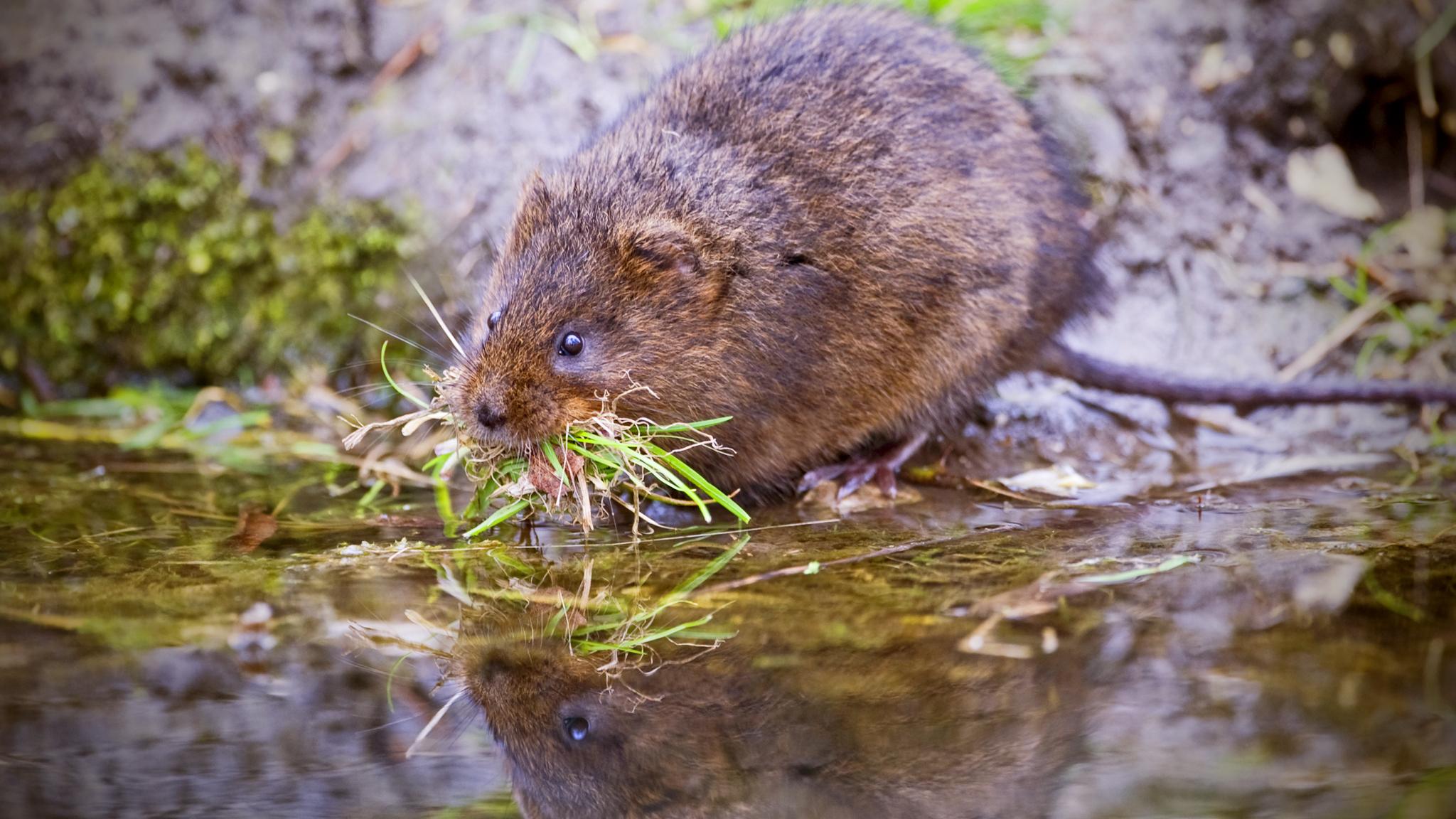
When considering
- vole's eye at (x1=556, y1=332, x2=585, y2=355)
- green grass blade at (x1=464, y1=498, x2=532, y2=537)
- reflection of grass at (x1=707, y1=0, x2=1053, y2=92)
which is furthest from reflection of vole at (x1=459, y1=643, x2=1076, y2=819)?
reflection of grass at (x1=707, y1=0, x2=1053, y2=92)

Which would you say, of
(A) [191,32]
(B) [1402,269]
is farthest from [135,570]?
(B) [1402,269]

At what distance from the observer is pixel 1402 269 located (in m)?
5.16

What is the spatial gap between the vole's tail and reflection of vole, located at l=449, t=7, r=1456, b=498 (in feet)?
0.04

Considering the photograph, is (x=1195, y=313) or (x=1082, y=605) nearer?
(x=1082, y=605)

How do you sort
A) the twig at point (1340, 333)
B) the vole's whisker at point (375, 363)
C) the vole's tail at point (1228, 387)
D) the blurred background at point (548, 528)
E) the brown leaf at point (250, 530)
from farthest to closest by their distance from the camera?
the vole's whisker at point (375, 363) → the twig at point (1340, 333) → the vole's tail at point (1228, 387) → the brown leaf at point (250, 530) → the blurred background at point (548, 528)

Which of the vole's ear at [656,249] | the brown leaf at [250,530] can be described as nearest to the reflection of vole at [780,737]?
the brown leaf at [250,530]

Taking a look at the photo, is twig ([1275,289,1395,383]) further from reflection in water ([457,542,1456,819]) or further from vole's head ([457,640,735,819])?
vole's head ([457,640,735,819])

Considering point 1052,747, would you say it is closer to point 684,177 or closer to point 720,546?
point 720,546

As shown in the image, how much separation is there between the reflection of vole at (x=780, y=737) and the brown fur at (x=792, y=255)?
1324 mm

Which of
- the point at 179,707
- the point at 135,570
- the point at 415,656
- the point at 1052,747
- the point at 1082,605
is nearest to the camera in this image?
the point at 1052,747

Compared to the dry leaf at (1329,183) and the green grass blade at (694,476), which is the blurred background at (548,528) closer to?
the dry leaf at (1329,183)

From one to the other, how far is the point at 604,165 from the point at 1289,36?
3535mm

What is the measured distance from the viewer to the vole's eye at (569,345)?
3.49 m

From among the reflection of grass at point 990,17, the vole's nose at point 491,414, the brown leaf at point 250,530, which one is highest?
the reflection of grass at point 990,17
